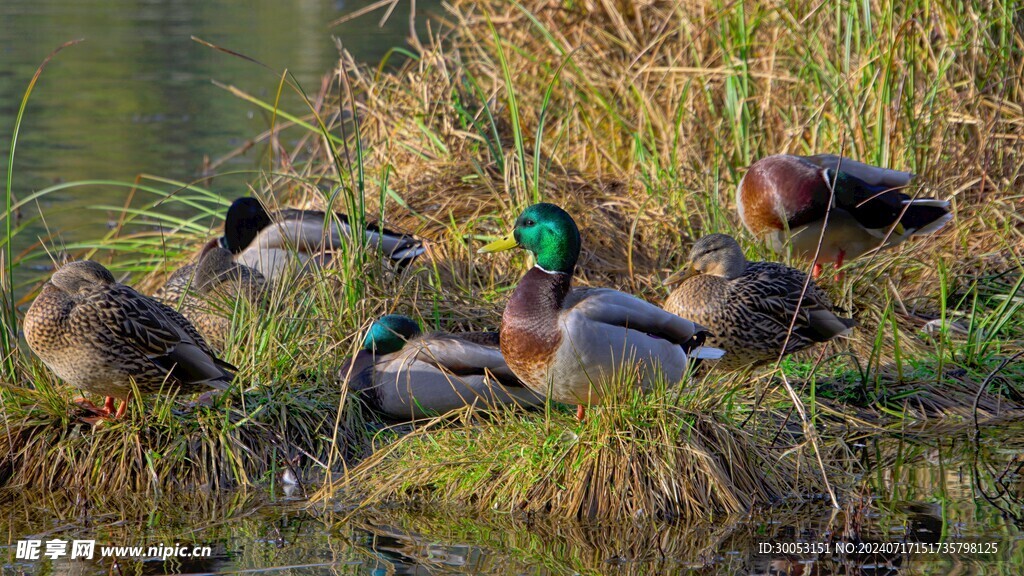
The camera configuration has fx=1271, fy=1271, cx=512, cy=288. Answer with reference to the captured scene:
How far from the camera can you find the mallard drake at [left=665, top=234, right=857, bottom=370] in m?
4.91

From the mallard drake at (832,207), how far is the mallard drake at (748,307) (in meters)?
0.64

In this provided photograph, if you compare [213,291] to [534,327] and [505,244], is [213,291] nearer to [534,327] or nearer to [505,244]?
[505,244]

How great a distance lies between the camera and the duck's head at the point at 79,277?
4281 millimetres

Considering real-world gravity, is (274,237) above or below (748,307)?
below

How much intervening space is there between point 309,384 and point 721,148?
2818mm

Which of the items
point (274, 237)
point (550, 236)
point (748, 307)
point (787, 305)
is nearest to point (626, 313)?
point (550, 236)

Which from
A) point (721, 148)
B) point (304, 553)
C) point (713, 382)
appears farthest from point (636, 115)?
point (304, 553)

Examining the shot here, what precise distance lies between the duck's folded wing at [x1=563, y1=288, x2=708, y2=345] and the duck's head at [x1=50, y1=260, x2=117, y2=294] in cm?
160

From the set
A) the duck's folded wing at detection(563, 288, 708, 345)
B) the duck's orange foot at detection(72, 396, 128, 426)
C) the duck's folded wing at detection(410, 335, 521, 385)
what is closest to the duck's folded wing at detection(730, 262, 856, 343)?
the duck's folded wing at detection(563, 288, 708, 345)

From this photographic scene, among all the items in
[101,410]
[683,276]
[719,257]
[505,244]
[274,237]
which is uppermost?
[505,244]

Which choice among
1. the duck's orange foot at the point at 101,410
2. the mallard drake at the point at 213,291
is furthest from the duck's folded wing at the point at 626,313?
the duck's orange foot at the point at 101,410

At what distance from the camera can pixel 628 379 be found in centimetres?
399

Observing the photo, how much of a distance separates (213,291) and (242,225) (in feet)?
4.02

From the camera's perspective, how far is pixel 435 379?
474 cm
